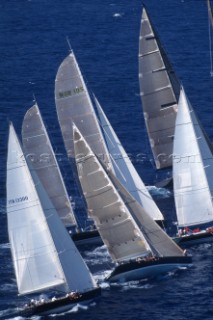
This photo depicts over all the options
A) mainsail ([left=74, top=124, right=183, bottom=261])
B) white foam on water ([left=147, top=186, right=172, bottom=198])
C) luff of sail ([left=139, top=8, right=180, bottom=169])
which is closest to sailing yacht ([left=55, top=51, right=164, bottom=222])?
luff of sail ([left=139, top=8, right=180, bottom=169])

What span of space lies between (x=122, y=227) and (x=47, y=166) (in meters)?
13.8

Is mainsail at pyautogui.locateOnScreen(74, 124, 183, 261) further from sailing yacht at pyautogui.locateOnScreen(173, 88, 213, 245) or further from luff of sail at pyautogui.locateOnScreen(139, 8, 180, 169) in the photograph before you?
luff of sail at pyautogui.locateOnScreen(139, 8, 180, 169)

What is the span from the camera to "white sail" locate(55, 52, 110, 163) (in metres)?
151

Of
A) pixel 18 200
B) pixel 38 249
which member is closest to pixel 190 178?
pixel 38 249

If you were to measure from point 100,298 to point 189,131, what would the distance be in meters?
22.1

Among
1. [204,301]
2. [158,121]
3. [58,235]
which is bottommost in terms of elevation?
[204,301]

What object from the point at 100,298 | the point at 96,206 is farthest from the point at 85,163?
the point at 100,298

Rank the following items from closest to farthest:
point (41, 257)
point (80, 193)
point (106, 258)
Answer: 1. point (41, 257)
2. point (106, 258)
3. point (80, 193)

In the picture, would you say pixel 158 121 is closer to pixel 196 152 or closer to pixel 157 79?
pixel 157 79

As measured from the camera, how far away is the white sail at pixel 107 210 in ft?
447

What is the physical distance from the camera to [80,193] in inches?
6078

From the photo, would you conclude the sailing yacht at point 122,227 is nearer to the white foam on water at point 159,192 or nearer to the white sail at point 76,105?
the white sail at point 76,105

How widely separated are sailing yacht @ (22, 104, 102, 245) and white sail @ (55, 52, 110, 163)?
16.2 ft

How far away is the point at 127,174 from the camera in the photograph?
149 metres
